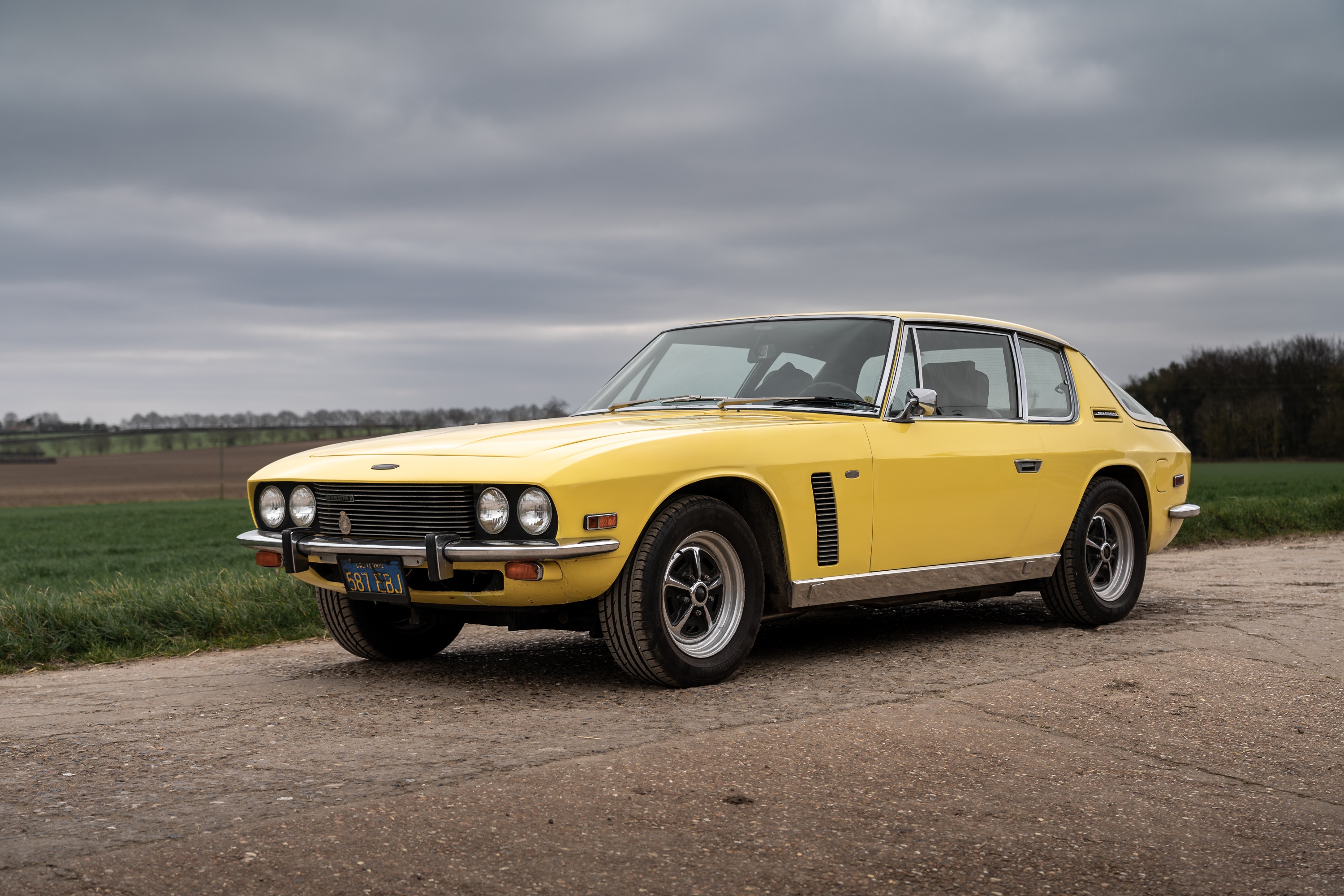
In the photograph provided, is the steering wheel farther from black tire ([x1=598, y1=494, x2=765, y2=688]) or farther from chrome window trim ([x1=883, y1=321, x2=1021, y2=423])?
black tire ([x1=598, y1=494, x2=765, y2=688])

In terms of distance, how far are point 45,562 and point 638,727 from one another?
19.6m

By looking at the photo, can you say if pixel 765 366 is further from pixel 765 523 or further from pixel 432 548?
pixel 432 548

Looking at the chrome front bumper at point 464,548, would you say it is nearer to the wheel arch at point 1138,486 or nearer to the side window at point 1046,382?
the side window at point 1046,382

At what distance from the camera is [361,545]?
5008mm

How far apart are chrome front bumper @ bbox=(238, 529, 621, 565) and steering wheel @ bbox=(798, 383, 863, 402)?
1.72 m

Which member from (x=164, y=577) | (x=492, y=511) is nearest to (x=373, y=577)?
(x=492, y=511)

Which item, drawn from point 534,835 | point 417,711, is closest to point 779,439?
point 417,711

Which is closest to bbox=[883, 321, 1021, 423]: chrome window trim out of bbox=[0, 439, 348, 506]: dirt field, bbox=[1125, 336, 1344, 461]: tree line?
bbox=[0, 439, 348, 506]: dirt field

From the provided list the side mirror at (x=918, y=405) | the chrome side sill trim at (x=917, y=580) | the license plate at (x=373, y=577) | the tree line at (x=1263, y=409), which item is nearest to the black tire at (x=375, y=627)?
the license plate at (x=373, y=577)

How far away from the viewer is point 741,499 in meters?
5.41

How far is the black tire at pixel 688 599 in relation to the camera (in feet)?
16.0

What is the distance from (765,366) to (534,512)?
1.99 metres

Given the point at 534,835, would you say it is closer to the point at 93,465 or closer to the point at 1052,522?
the point at 1052,522

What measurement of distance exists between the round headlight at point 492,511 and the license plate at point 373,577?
417 mm
